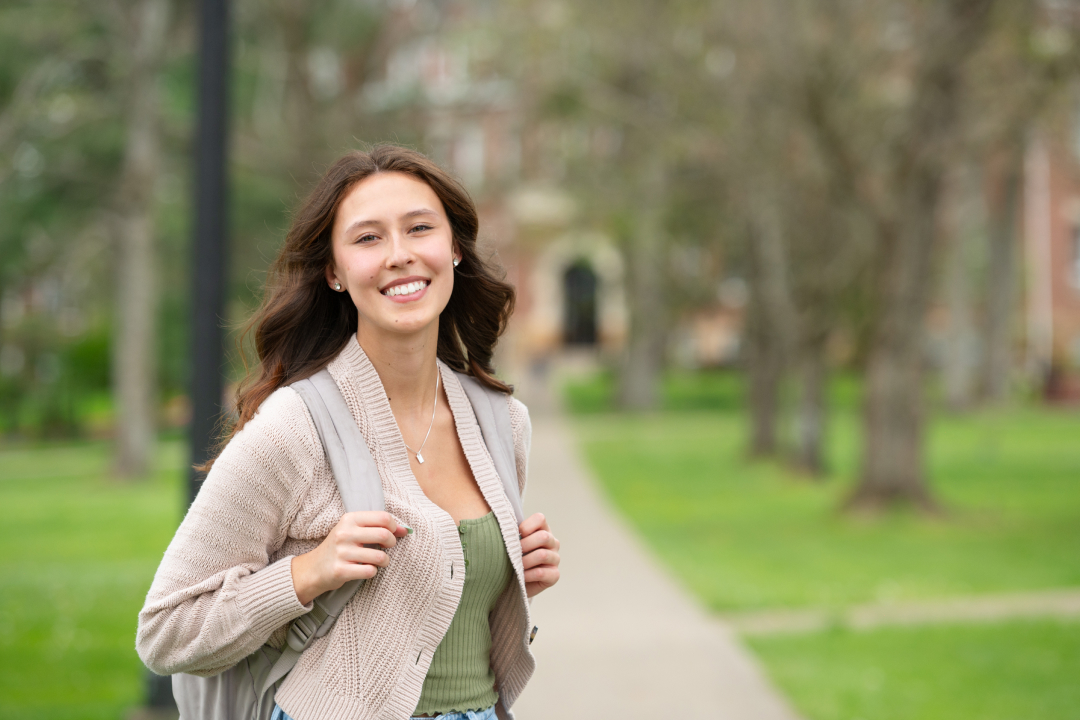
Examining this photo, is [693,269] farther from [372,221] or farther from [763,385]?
[372,221]

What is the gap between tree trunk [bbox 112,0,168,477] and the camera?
1952 cm

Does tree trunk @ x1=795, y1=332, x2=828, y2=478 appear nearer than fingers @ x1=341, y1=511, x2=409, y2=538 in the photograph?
No

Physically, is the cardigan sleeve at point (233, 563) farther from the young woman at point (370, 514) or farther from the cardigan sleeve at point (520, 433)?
the cardigan sleeve at point (520, 433)

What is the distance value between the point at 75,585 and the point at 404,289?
8.82 metres

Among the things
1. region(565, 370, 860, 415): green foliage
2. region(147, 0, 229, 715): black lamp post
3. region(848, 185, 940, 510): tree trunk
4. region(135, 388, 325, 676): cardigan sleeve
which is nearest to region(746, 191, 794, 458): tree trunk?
region(848, 185, 940, 510): tree trunk

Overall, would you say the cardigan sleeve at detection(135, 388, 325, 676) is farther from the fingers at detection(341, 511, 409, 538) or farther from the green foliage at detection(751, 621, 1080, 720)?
the green foliage at detection(751, 621, 1080, 720)

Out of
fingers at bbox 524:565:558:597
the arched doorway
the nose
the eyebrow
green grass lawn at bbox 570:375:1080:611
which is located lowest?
the arched doorway

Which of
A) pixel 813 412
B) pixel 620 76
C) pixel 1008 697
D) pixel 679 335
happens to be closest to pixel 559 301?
pixel 679 335

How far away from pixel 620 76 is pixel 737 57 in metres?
9.16

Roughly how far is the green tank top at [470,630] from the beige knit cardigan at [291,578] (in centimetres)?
8

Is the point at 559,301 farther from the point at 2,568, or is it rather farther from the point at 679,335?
the point at 2,568

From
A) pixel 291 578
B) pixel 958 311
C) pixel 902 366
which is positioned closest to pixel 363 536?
pixel 291 578

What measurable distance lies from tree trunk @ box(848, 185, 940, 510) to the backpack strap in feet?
36.0

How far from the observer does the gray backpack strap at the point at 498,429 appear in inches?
97.9
